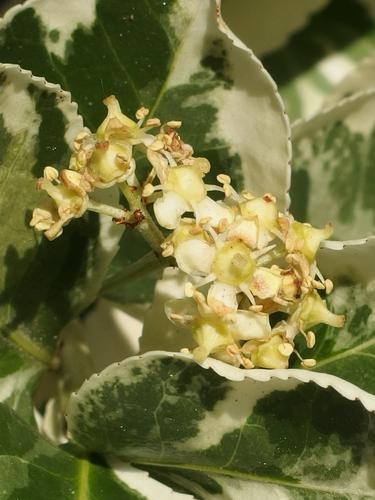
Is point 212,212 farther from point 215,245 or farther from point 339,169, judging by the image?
point 339,169

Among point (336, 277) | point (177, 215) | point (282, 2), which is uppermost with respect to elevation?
point (177, 215)

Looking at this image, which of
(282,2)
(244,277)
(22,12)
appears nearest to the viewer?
(244,277)

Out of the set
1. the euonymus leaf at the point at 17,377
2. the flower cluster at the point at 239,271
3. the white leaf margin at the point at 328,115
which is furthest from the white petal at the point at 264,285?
the white leaf margin at the point at 328,115

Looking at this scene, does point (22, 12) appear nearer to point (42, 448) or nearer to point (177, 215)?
point (177, 215)

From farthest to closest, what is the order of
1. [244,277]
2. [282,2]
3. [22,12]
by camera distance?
1. [282,2]
2. [22,12]
3. [244,277]

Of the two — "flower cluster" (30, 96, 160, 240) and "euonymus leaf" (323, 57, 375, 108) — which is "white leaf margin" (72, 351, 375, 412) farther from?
"euonymus leaf" (323, 57, 375, 108)

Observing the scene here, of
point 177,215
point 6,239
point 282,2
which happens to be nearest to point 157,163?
point 177,215

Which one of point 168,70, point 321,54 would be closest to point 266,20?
point 321,54
